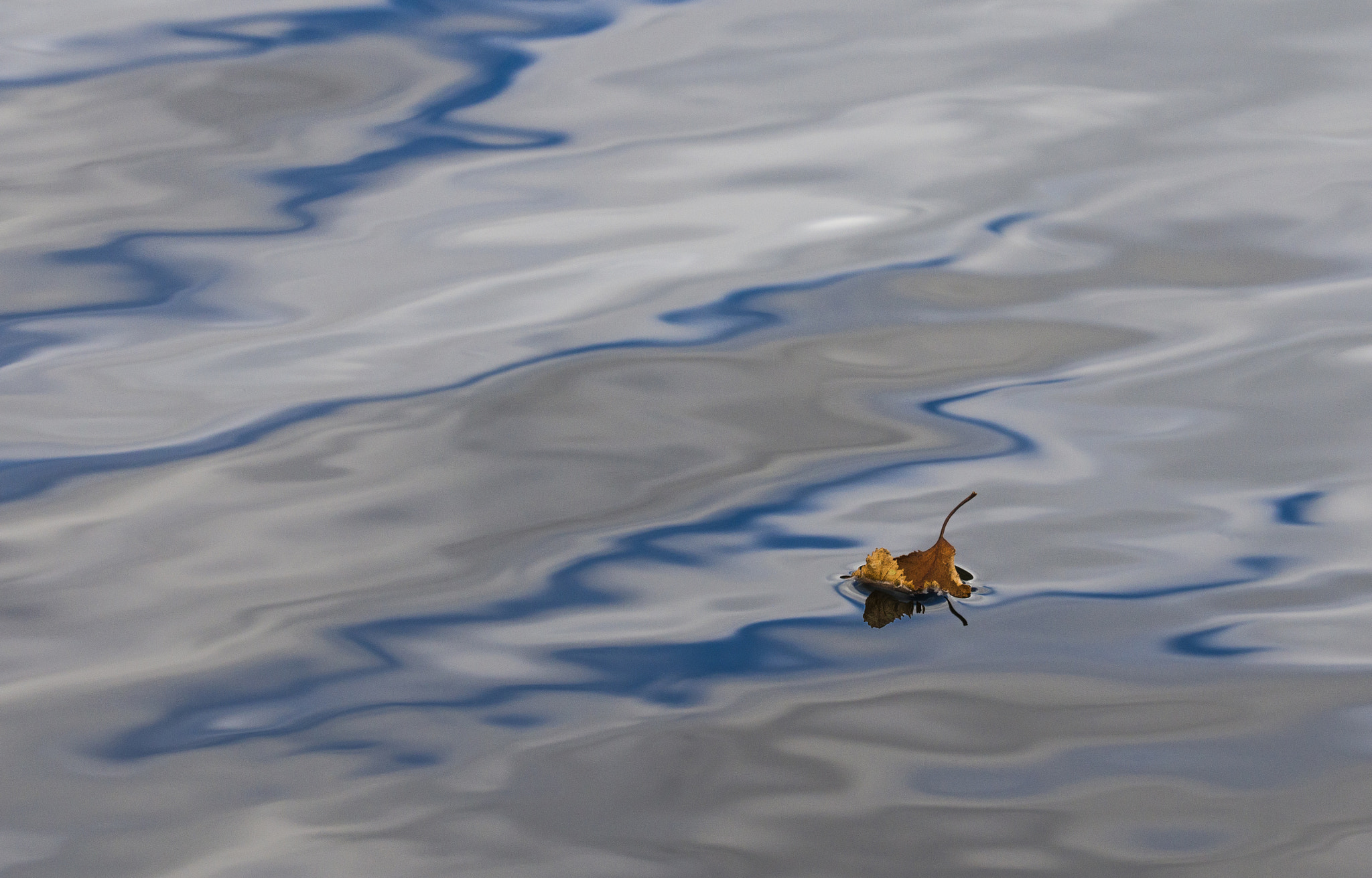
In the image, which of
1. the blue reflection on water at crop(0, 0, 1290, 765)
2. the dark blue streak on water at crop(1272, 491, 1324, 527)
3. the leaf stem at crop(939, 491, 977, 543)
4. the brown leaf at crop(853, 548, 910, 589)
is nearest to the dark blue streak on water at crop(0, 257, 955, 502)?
the blue reflection on water at crop(0, 0, 1290, 765)

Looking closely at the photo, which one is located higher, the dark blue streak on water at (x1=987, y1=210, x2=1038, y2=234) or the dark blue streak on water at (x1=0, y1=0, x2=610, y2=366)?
the dark blue streak on water at (x1=0, y1=0, x2=610, y2=366)

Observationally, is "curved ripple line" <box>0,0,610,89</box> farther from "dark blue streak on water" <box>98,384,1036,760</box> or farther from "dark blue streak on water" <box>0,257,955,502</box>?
"dark blue streak on water" <box>98,384,1036,760</box>

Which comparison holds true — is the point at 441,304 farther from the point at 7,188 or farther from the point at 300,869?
the point at 300,869

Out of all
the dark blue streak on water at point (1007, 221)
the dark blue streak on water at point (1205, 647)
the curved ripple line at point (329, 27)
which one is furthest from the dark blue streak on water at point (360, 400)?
the curved ripple line at point (329, 27)

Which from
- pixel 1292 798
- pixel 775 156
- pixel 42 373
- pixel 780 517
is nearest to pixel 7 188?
pixel 42 373

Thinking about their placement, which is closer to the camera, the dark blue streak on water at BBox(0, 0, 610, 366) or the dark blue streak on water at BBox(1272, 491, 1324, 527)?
the dark blue streak on water at BBox(1272, 491, 1324, 527)

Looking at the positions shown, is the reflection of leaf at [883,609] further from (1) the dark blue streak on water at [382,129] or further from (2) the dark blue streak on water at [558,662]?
(1) the dark blue streak on water at [382,129]
